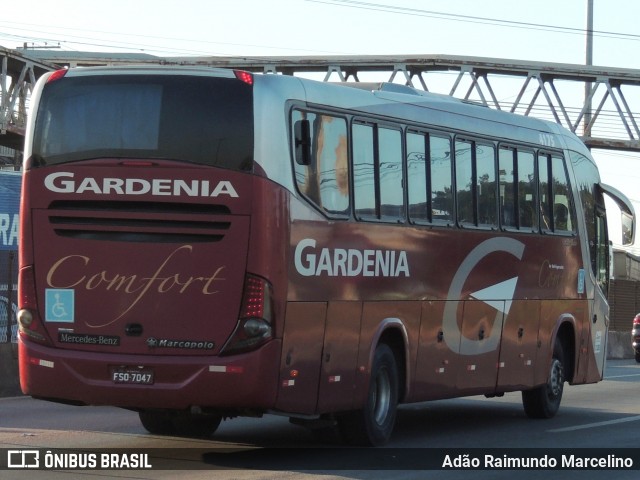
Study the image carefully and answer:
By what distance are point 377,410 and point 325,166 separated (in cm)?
258

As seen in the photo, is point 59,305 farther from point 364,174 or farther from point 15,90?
point 15,90

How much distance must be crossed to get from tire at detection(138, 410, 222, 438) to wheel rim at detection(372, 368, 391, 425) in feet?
5.28

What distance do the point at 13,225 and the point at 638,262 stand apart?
40903 millimetres

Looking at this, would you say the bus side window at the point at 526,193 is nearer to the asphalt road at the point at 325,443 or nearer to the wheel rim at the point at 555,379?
the wheel rim at the point at 555,379

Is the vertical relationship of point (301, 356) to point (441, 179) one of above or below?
below

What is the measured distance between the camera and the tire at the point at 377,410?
12945 mm

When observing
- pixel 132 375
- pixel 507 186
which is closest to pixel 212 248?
pixel 132 375

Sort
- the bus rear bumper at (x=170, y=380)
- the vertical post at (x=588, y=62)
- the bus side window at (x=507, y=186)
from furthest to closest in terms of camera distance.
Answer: the vertical post at (x=588, y=62) → the bus side window at (x=507, y=186) → the bus rear bumper at (x=170, y=380)

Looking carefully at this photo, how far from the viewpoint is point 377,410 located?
43.6 ft

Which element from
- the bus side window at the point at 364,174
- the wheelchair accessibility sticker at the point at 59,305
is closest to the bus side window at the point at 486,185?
the bus side window at the point at 364,174

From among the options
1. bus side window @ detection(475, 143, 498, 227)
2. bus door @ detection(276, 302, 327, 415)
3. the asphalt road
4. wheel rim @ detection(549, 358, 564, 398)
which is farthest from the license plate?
wheel rim @ detection(549, 358, 564, 398)

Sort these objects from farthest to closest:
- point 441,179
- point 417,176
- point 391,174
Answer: point 441,179 → point 417,176 → point 391,174

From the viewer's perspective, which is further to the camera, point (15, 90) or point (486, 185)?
point (15, 90)

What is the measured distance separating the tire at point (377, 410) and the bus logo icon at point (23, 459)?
2.91m
